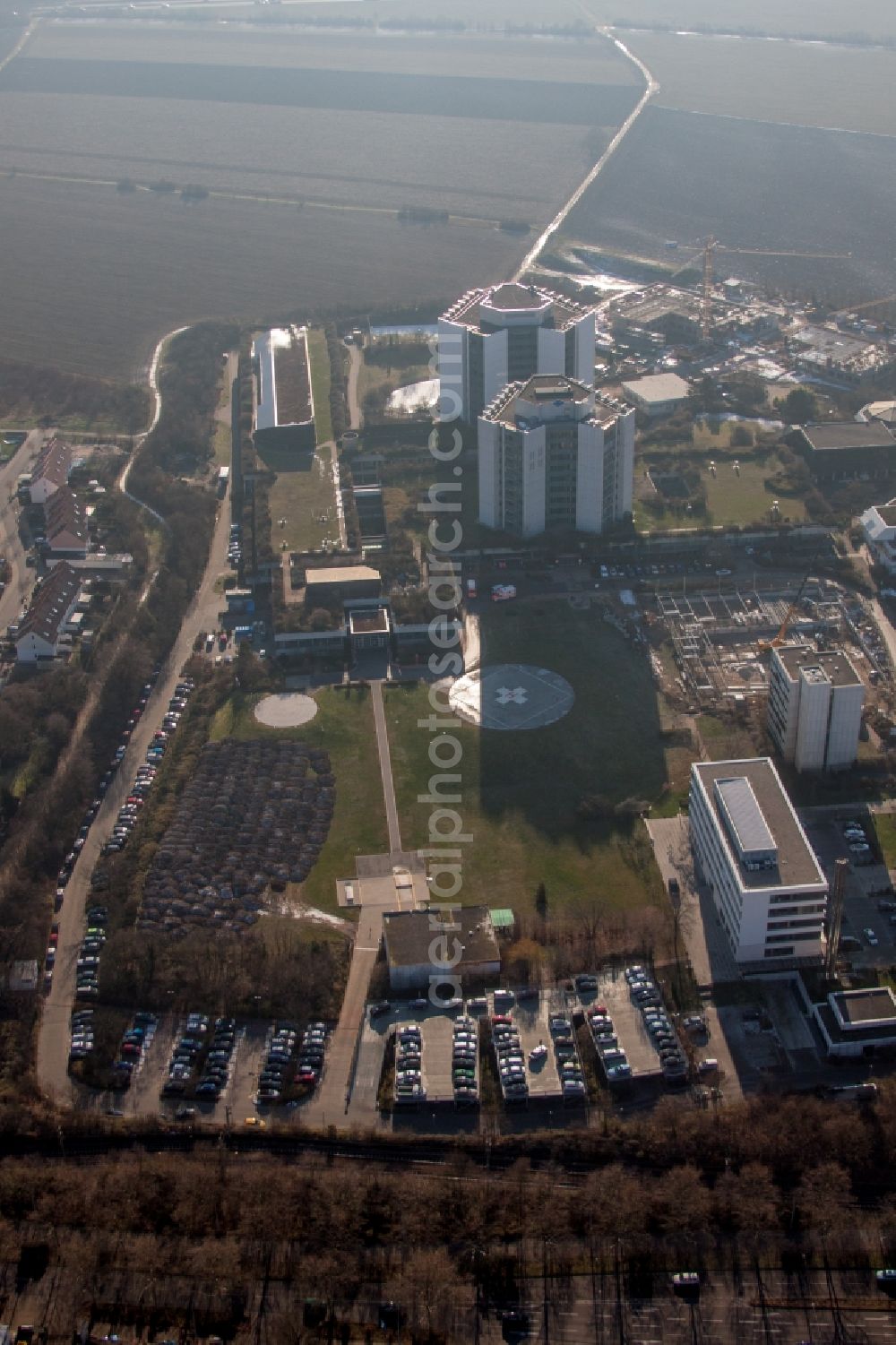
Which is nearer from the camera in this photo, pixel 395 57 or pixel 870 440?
pixel 870 440

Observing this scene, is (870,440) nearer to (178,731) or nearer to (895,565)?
(895,565)

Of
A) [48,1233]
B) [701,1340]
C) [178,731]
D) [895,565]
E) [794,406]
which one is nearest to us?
[701,1340]

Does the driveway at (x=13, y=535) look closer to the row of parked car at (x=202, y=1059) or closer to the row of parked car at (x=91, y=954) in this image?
the row of parked car at (x=91, y=954)

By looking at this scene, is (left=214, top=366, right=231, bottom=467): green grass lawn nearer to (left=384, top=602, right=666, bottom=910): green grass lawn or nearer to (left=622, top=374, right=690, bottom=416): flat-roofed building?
(left=622, top=374, right=690, bottom=416): flat-roofed building

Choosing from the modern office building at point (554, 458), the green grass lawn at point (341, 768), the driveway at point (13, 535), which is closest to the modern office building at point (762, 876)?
the green grass lawn at point (341, 768)

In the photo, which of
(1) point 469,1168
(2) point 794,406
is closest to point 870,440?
(2) point 794,406

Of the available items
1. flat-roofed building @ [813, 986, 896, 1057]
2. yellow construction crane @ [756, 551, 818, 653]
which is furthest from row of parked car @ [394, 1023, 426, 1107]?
yellow construction crane @ [756, 551, 818, 653]
